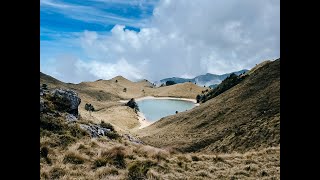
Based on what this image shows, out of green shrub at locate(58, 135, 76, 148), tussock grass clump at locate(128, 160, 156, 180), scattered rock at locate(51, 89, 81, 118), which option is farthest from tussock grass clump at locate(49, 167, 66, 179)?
scattered rock at locate(51, 89, 81, 118)

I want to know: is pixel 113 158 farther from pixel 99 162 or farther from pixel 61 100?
pixel 61 100

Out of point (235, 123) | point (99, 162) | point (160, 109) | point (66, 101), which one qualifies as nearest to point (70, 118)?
point (66, 101)

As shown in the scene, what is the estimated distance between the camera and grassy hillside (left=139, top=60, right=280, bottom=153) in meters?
41.0

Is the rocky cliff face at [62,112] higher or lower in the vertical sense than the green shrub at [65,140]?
higher

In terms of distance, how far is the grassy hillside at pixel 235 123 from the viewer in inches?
1613

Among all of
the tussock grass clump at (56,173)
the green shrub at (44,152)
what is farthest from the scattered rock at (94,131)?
the tussock grass clump at (56,173)

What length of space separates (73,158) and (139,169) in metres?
3.57

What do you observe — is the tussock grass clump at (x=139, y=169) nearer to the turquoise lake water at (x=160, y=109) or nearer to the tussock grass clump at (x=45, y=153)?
the tussock grass clump at (x=45, y=153)

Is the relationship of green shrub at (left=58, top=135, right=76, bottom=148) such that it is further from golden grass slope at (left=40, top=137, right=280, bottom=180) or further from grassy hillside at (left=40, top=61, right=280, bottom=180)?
golden grass slope at (left=40, top=137, right=280, bottom=180)

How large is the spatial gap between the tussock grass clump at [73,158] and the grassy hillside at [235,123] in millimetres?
24068

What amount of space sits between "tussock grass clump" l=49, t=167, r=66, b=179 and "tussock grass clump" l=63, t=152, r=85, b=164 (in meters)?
1.66

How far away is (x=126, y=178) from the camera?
14.5 metres

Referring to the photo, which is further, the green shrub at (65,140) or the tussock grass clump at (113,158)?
the green shrub at (65,140)
